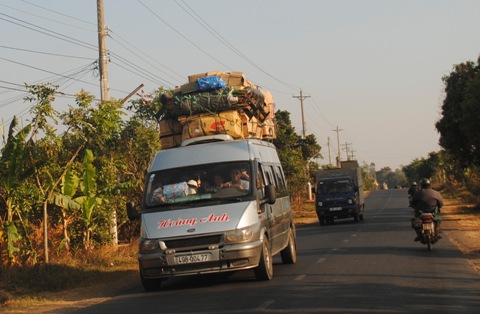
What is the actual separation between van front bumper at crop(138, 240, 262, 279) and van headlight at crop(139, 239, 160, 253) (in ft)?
0.27

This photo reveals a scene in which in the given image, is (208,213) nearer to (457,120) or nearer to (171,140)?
(171,140)

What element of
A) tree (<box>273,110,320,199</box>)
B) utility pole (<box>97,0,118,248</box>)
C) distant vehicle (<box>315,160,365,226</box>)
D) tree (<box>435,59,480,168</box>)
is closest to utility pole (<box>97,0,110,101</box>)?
utility pole (<box>97,0,118,248</box>)

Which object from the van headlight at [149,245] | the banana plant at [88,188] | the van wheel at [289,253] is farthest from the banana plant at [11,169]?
the van wheel at [289,253]

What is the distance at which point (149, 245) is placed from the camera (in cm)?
1298

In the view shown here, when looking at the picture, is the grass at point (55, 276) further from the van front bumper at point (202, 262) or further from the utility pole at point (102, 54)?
the utility pole at point (102, 54)

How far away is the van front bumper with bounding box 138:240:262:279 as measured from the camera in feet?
41.8

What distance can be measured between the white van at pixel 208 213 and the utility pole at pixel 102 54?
8.34 meters

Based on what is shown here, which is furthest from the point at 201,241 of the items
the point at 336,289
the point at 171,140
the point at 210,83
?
the point at 210,83

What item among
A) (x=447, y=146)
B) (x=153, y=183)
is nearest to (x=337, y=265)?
(x=153, y=183)

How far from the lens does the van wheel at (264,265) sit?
13.4 meters

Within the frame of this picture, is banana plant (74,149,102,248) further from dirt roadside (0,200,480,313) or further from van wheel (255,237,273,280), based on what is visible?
van wheel (255,237,273,280)

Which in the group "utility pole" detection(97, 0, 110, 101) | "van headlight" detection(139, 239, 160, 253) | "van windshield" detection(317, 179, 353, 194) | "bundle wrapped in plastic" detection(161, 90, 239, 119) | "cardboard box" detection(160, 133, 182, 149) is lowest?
"van headlight" detection(139, 239, 160, 253)

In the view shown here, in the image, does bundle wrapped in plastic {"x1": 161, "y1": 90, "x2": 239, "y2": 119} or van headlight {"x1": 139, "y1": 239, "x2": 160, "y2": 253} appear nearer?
van headlight {"x1": 139, "y1": 239, "x2": 160, "y2": 253}

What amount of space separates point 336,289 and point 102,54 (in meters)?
13.8
